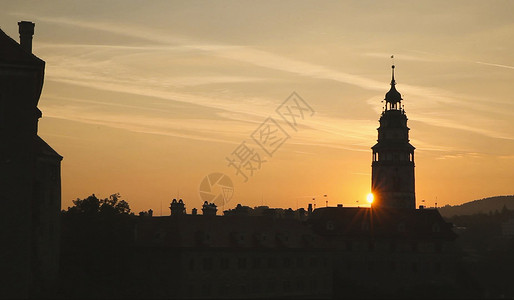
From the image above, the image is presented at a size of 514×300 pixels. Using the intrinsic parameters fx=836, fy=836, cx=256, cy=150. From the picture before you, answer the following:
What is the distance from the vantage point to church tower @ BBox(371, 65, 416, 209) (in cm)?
13975

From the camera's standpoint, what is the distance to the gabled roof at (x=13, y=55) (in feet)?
170

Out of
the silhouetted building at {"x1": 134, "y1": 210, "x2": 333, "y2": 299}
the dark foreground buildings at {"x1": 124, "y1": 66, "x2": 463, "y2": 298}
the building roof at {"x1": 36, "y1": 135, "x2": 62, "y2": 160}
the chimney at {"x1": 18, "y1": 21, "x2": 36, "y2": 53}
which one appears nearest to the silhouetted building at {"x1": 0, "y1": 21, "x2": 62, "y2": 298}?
the chimney at {"x1": 18, "y1": 21, "x2": 36, "y2": 53}

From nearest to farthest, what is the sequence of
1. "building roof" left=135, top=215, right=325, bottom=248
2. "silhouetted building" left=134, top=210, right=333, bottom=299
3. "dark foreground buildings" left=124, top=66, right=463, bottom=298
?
"silhouetted building" left=134, top=210, right=333, bottom=299 < "dark foreground buildings" left=124, top=66, right=463, bottom=298 < "building roof" left=135, top=215, right=325, bottom=248

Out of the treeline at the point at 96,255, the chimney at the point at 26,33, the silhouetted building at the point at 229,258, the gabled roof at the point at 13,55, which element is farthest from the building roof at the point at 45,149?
the silhouetted building at the point at 229,258

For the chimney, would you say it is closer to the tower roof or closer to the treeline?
the treeline

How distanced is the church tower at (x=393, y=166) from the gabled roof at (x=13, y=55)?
9416cm

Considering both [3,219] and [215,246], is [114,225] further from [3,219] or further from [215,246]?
[3,219]

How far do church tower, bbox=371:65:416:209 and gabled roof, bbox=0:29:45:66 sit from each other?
3707 inches

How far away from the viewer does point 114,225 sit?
290 ft

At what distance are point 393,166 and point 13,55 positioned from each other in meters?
96.8

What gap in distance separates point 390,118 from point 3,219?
101 metres

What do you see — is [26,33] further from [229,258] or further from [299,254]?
[299,254]

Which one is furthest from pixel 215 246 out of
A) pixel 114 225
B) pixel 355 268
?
pixel 355 268

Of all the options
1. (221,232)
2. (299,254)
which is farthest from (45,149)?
(299,254)
